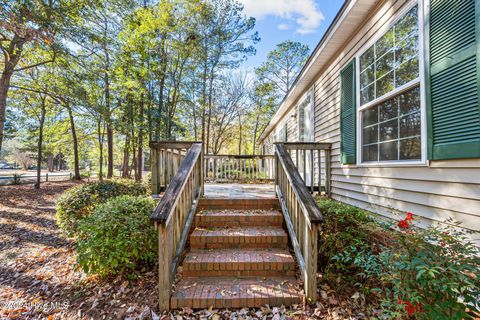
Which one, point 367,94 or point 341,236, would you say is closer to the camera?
point 341,236

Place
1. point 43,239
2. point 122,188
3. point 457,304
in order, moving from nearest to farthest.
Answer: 1. point 457,304
2. point 43,239
3. point 122,188

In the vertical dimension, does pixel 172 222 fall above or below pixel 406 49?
below

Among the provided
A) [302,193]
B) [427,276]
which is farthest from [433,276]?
[302,193]

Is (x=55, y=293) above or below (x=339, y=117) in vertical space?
below

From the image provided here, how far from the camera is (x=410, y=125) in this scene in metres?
2.70

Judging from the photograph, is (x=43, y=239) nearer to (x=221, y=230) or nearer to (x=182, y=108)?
(x=221, y=230)

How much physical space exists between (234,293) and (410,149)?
8.67 ft

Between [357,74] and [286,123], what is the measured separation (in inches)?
238

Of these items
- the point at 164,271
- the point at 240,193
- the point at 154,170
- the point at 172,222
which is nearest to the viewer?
the point at 164,271

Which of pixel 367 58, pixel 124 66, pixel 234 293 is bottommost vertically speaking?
pixel 234 293

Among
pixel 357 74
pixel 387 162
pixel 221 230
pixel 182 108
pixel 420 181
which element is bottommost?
pixel 221 230

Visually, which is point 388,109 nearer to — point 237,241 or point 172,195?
point 237,241

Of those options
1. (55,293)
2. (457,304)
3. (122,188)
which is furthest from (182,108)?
(457,304)

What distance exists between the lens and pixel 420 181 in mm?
2484
